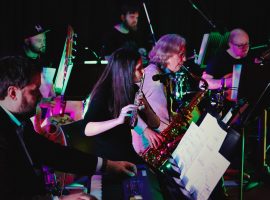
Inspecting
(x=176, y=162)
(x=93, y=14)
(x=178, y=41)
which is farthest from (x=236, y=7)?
Answer: (x=176, y=162)

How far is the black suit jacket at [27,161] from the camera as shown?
1.51 metres

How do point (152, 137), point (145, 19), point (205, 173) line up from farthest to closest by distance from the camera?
point (145, 19)
point (152, 137)
point (205, 173)

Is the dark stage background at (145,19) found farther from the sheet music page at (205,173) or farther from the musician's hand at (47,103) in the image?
the sheet music page at (205,173)

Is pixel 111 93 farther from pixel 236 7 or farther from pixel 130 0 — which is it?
pixel 236 7

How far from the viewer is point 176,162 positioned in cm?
197

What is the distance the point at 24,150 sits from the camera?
1660 millimetres

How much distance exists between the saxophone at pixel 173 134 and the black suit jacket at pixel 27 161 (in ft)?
3.40

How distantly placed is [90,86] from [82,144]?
129 centimetres

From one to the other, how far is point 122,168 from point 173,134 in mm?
1497

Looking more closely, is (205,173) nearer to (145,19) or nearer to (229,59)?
(229,59)

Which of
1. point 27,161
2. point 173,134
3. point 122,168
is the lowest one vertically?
point 173,134

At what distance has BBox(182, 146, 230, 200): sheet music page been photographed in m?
1.47

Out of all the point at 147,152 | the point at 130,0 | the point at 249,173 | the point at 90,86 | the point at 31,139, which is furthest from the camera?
the point at 130,0

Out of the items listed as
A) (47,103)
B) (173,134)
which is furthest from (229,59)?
(47,103)
